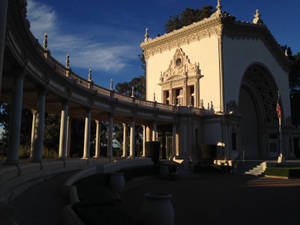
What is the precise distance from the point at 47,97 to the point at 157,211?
14.7 m

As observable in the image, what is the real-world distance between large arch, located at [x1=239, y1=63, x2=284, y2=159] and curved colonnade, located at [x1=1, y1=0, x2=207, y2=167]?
49.9 feet

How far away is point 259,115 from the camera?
44.7 metres

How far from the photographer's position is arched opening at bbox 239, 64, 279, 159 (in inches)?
1722

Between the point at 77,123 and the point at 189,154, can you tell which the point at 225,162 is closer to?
the point at 189,154

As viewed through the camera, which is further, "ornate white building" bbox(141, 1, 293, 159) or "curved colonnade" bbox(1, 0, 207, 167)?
"ornate white building" bbox(141, 1, 293, 159)

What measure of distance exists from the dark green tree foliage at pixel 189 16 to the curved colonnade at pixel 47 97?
1039 inches

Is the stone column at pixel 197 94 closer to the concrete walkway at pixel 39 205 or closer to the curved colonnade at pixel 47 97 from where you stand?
the curved colonnade at pixel 47 97

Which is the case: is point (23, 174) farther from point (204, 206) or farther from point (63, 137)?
point (204, 206)

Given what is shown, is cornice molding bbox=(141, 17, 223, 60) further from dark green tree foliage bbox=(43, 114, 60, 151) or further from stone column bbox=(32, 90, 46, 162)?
stone column bbox=(32, 90, 46, 162)

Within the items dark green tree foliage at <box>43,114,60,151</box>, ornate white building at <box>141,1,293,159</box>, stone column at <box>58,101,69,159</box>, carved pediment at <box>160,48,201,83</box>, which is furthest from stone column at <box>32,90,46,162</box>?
carved pediment at <box>160,48,201,83</box>

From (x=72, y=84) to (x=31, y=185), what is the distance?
9.04 metres

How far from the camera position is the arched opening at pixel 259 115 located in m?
43.8

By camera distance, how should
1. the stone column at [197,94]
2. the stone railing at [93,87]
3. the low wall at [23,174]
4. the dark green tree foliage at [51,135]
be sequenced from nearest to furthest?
the low wall at [23,174] → the stone railing at [93,87] → the stone column at [197,94] → the dark green tree foliage at [51,135]

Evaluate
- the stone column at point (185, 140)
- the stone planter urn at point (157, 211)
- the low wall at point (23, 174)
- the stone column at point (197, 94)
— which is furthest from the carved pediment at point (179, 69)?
the stone planter urn at point (157, 211)
